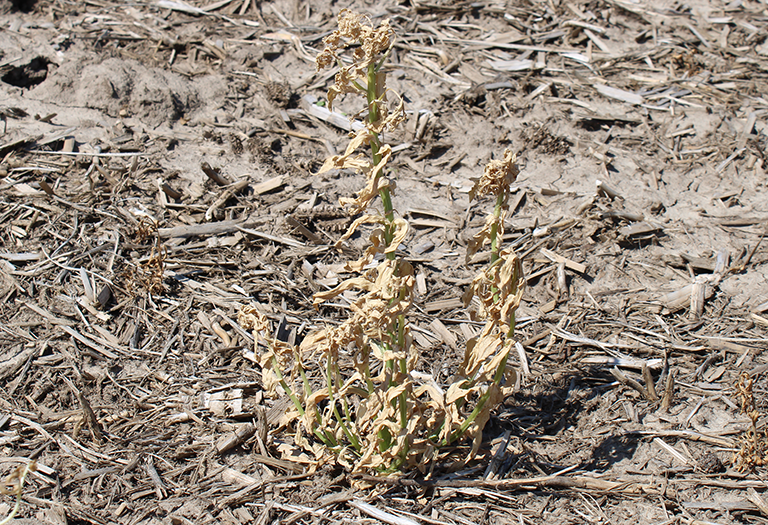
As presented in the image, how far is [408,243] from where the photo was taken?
174 inches

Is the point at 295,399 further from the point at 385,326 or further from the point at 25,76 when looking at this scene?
the point at 25,76

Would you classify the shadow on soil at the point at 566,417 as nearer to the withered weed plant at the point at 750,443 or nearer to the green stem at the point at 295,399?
the withered weed plant at the point at 750,443

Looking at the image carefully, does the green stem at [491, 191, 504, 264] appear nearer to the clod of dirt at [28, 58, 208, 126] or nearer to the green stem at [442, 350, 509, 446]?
the green stem at [442, 350, 509, 446]

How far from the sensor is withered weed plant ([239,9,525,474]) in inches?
86.7

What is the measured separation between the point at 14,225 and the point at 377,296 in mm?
3032

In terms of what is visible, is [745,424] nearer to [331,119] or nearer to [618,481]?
[618,481]

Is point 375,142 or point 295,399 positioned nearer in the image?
point 375,142

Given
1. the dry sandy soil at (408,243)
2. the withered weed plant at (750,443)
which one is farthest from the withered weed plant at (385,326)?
the withered weed plant at (750,443)

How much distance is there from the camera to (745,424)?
3.22 metres

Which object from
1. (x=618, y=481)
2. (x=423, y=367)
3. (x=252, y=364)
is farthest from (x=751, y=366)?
(x=252, y=364)

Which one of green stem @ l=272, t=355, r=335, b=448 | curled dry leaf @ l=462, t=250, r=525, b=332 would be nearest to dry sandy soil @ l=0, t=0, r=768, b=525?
green stem @ l=272, t=355, r=335, b=448

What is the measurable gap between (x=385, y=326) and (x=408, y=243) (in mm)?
2053

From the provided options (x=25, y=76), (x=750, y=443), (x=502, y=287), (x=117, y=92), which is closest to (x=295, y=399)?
(x=502, y=287)

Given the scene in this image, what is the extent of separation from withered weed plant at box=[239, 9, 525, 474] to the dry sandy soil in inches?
10.2
